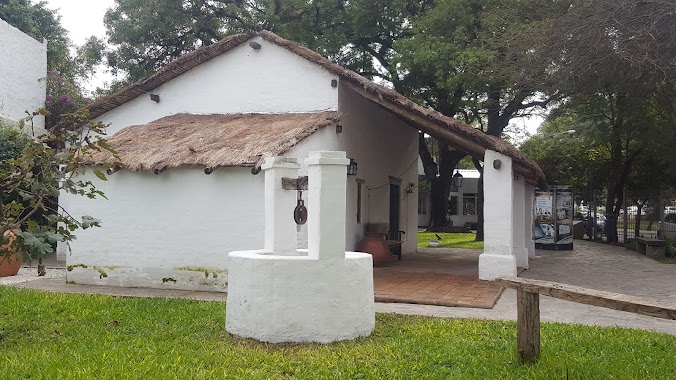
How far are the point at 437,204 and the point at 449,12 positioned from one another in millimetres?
11402

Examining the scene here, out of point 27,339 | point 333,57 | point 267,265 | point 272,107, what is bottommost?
point 27,339

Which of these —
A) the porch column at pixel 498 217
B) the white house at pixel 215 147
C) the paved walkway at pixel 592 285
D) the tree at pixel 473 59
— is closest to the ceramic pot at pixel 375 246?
the white house at pixel 215 147

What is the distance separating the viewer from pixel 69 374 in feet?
14.8

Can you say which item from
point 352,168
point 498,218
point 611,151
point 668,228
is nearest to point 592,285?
point 498,218

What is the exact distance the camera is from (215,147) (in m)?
9.52

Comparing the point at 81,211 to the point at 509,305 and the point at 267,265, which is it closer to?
the point at 267,265

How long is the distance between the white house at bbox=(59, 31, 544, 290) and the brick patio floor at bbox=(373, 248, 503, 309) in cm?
148

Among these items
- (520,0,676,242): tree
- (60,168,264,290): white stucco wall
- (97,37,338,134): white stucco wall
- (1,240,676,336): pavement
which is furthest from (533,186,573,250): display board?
(60,168,264,290): white stucco wall

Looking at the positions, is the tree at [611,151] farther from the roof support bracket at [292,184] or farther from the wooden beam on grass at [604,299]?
the wooden beam on grass at [604,299]

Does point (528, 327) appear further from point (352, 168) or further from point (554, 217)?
point (554, 217)

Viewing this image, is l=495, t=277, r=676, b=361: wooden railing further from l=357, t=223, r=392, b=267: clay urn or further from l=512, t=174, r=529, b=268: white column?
l=512, t=174, r=529, b=268: white column

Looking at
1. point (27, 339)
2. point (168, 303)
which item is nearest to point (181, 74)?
point (168, 303)

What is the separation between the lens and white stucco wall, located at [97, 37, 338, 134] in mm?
11578

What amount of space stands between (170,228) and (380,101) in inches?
173
